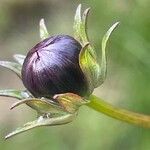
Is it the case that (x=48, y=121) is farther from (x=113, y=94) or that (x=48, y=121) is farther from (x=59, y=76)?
(x=113, y=94)

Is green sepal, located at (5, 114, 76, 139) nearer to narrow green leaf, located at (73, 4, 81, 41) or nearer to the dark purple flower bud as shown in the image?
the dark purple flower bud

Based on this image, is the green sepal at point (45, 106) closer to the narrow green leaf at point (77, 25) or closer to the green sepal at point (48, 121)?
the green sepal at point (48, 121)

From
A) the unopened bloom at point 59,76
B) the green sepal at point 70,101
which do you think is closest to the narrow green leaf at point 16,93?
the unopened bloom at point 59,76

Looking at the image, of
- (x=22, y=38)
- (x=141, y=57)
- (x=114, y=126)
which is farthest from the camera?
(x=22, y=38)

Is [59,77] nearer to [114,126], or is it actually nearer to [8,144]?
[114,126]

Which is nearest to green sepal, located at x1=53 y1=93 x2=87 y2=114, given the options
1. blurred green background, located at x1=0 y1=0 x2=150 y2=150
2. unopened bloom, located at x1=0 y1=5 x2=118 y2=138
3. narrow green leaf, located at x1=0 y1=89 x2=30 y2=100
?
unopened bloom, located at x1=0 y1=5 x2=118 y2=138

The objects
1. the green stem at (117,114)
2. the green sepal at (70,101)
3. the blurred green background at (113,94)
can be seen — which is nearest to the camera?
the green sepal at (70,101)

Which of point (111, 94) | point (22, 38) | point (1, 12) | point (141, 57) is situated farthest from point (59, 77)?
point (1, 12)
